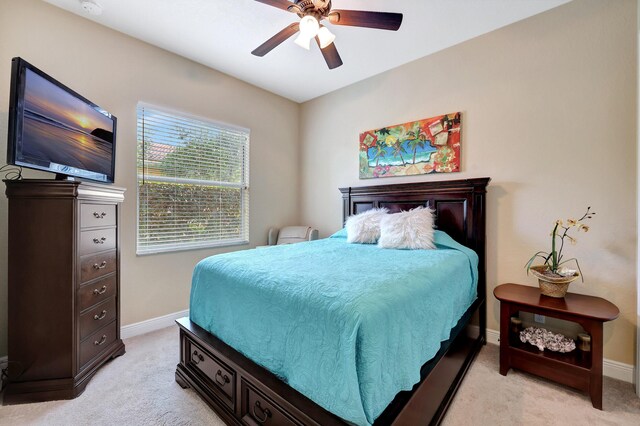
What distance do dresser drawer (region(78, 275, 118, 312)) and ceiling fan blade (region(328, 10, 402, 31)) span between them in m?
2.50

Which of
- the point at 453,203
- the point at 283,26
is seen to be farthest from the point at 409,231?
the point at 283,26

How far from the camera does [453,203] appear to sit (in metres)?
2.62

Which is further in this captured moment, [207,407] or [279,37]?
[279,37]

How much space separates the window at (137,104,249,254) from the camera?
106 inches

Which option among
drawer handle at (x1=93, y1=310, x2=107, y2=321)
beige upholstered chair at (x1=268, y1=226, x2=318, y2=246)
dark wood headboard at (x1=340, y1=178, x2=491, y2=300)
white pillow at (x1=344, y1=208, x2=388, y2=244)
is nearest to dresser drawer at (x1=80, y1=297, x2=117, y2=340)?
drawer handle at (x1=93, y1=310, x2=107, y2=321)

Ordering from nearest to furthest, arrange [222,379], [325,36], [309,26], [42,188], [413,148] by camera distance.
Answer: [222,379], [42,188], [309,26], [325,36], [413,148]

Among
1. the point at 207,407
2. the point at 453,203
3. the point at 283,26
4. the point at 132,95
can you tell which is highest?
the point at 283,26

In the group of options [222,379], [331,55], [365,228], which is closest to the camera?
[222,379]

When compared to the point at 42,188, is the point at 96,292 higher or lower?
lower

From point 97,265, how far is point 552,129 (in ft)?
12.0

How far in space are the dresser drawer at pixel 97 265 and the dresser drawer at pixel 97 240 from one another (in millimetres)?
46

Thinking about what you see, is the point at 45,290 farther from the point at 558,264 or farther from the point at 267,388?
the point at 558,264

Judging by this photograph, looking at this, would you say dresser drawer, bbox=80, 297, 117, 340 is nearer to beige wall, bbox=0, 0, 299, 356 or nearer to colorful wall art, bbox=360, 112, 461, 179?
beige wall, bbox=0, 0, 299, 356

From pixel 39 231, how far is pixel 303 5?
2225 mm
